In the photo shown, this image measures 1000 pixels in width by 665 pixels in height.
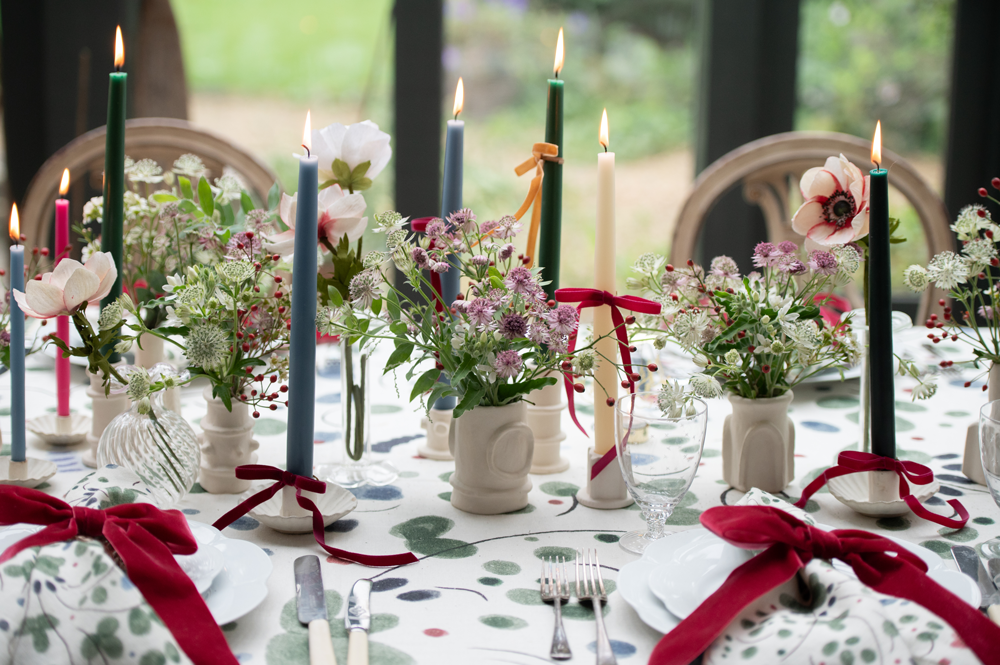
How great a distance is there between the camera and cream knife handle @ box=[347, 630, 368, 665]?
0.54 m

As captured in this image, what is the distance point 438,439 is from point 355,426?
12 centimetres

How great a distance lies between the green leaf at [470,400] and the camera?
2.40ft

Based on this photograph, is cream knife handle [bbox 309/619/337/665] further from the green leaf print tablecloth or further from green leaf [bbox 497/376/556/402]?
green leaf [bbox 497/376/556/402]

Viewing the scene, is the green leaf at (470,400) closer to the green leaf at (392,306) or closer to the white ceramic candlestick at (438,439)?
the green leaf at (392,306)

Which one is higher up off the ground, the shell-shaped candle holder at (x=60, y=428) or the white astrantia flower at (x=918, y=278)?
the white astrantia flower at (x=918, y=278)

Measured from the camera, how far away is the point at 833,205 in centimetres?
80

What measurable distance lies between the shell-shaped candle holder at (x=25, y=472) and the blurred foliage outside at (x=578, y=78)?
1995 mm

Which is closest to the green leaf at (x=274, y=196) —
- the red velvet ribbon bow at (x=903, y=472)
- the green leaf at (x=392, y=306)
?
the green leaf at (x=392, y=306)

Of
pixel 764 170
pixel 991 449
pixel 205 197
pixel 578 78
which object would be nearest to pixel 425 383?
pixel 205 197

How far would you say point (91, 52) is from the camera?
2176mm

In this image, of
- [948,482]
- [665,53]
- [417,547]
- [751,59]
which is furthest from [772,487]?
[665,53]

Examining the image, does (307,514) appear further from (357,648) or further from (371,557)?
(357,648)

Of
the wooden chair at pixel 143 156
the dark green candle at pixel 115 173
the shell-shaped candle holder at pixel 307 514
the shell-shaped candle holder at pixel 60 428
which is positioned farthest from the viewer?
the wooden chair at pixel 143 156

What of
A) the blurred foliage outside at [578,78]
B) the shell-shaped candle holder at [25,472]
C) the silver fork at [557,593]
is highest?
the blurred foliage outside at [578,78]
